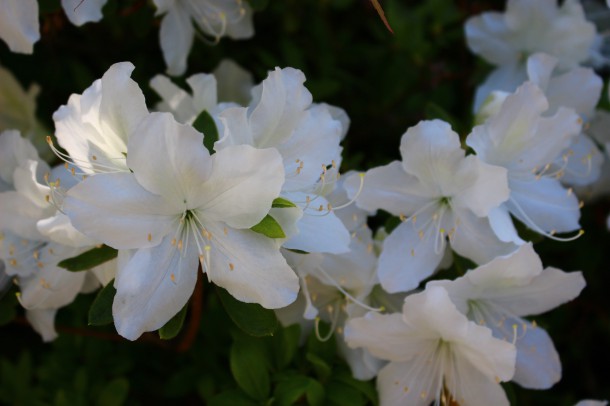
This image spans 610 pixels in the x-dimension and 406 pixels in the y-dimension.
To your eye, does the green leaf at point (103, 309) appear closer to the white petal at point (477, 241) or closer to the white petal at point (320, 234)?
the white petal at point (320, 234)

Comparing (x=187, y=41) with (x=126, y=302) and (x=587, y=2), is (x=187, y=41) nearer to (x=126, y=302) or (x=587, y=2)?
(x=126, y=302)

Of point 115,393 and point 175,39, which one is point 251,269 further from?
point 175,39

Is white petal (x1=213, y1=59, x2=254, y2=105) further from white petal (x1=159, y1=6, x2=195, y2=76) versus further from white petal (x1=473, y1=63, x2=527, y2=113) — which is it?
white petal (x1=473, y1=63, x2=527, y2=113)

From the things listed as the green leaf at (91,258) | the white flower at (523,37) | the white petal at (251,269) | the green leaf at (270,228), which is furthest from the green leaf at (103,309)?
the white flower at (523,37)

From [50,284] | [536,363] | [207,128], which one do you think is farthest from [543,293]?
[50,284]

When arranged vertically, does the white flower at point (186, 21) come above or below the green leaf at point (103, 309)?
above
